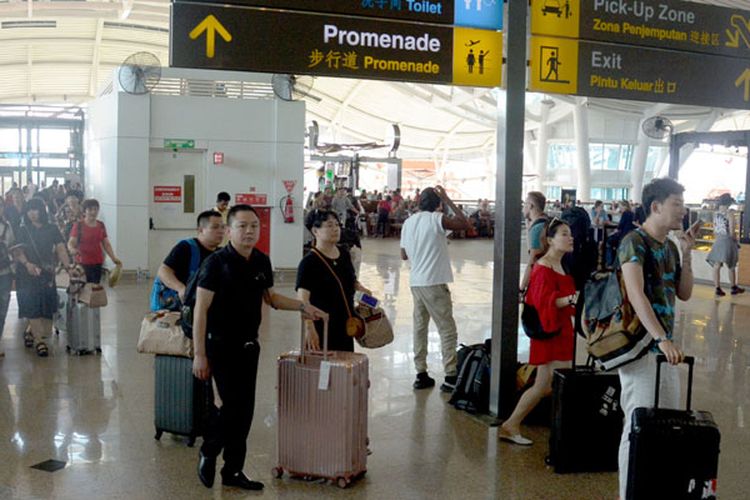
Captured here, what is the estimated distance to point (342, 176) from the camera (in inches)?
1000

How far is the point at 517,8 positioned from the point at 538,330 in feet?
7.88

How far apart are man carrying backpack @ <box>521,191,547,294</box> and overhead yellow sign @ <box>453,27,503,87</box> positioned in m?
1.36

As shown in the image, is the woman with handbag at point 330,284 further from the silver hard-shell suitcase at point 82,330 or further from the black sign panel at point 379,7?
the silver hard-shell suitcase at point 82,330

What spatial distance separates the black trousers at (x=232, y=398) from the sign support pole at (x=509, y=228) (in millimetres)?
2222

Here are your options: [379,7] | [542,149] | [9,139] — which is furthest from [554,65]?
[542,149]

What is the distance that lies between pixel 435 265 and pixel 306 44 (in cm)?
221

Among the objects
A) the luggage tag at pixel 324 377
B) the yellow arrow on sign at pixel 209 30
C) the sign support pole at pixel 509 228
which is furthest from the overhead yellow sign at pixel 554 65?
the luggage tag at pixel 324 377

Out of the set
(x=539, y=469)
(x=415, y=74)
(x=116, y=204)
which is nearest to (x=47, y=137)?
(x=116, y=204)

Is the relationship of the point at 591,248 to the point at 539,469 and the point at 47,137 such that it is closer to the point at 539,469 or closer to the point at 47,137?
the point at 539,469

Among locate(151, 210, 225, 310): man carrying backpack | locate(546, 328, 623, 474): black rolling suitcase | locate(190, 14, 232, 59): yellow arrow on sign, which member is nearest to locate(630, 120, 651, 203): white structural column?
locate(546, 328, 623, 474): black rolling suitcase

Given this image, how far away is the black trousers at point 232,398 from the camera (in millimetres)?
4473

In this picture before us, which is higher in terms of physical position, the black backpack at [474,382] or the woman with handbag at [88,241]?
the woman with handbag at [88,241]

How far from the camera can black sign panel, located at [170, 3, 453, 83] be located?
17.3 feet

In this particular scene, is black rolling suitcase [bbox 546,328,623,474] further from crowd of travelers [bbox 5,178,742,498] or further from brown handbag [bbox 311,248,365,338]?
brown handbag [bbox 311,248,365,338]
